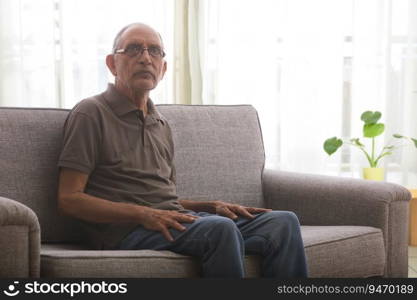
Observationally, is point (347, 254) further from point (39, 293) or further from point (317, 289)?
point (39, 293)

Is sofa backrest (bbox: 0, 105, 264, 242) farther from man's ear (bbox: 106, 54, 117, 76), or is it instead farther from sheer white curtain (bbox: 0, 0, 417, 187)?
sheer white curtain (bbox: 0, 0, 417, 187)

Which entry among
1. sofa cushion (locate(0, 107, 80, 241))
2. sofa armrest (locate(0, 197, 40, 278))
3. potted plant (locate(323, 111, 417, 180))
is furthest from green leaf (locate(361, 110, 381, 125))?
sofa armrest (locate(0, 197, 40, 278))

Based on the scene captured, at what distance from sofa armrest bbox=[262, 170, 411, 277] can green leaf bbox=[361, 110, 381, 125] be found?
3.90 feet

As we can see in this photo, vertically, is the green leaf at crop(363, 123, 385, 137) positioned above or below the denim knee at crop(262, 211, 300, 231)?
above

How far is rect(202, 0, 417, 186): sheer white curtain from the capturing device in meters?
4.13

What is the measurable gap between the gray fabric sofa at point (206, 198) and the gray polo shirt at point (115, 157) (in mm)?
187

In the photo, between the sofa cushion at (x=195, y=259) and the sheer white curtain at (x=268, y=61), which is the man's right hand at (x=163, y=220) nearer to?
the sofa cushion at (x=195, y=259)

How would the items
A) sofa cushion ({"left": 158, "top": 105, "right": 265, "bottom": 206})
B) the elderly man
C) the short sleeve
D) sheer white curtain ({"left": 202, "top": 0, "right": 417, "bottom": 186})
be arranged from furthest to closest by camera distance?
sheer white curtain ({"left": 202, "top": 0, "right": 417, "bottom": 186}) < sofa cushion ({"left": 158, "top": 105, "right": 265, "bottom": 206}) < the short sleeve < the elderly man

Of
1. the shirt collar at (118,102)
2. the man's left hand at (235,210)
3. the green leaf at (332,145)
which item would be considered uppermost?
the shirt collar at (118,102)

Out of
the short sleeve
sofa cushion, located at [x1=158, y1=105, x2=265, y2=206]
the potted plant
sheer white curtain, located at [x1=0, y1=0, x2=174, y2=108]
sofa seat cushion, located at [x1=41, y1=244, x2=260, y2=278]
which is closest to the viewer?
sofa seat cushion, located at [x1=41, y1=244, x2=260, y2=278]

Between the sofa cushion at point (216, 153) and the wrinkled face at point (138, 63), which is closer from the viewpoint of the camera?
the wrinkled face at point (138, 63)

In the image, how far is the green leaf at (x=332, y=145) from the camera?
3.84 meters

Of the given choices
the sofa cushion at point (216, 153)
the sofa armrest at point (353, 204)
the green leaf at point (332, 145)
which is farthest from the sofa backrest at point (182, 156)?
the green leaf at point (332, 145)

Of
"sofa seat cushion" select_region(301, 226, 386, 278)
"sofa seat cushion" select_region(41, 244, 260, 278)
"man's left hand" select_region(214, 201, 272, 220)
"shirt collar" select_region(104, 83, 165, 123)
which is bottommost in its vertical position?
"sofa seat cushion" select_region(301, 226, 386, 278)
